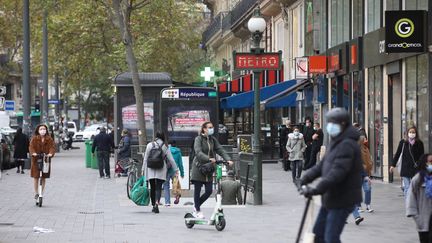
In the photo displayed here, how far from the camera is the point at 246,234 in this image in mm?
14727

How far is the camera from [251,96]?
3616 cm

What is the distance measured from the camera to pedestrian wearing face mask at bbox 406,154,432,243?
1184 centimetres

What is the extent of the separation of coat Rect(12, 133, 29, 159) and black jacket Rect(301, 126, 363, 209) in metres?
25.0

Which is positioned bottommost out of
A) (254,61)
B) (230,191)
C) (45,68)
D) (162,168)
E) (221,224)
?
(221,224)

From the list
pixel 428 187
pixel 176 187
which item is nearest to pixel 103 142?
pixel 176 187

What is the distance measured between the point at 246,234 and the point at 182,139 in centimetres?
1241

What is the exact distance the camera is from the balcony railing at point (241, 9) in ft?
161

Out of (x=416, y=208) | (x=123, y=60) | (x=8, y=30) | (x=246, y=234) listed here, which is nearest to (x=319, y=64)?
(x=123, y=60)

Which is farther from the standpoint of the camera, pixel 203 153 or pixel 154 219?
pixel 154 219

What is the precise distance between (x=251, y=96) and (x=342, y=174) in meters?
26.9

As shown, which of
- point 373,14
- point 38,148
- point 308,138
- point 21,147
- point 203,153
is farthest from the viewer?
point 21,147

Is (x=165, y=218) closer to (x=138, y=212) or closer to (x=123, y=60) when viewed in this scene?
(x=138, y=212)

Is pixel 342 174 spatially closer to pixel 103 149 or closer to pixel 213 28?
pixel 103 149

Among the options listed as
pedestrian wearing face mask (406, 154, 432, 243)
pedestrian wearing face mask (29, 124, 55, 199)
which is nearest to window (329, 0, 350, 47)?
pedestrian wearing face mask (29, 124, 55, 199)
